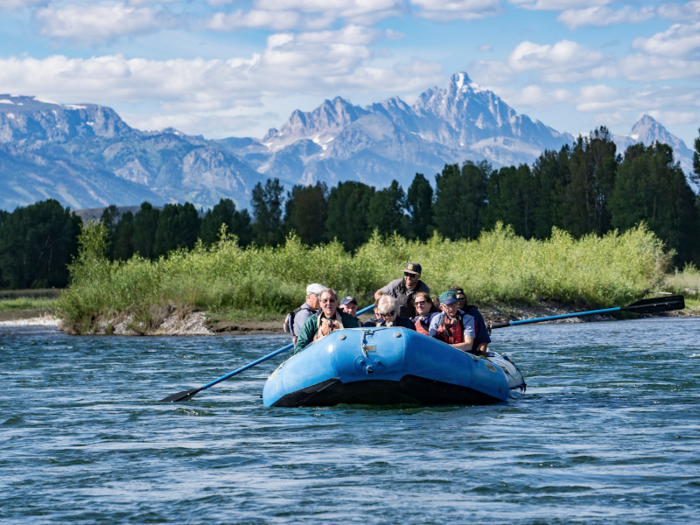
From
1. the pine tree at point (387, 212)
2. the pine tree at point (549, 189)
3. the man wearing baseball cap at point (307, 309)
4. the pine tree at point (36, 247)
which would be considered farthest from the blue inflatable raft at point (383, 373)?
the pine tree at point (36, 247)

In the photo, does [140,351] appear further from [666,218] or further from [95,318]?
[666,218]

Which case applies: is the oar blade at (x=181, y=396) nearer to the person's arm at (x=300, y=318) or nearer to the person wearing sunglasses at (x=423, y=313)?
the person's arm at (x=300, y=318)

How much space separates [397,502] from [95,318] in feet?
95.9

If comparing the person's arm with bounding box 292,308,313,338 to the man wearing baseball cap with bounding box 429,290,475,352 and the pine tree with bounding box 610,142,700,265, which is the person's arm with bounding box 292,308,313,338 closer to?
the man wearing baseball cap with bounding box 429,290,475,352

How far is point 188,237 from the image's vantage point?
3730 inches

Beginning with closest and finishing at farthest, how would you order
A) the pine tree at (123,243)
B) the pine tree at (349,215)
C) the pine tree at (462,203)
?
the pine tree at (462,203), the pine tree at (349,215), the pine tree at (123,243)

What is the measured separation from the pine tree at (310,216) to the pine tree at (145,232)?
1543cm

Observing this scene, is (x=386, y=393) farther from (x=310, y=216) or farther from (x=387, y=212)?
(x=310, y=216)

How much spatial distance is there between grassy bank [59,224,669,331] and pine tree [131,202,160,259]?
53640 mm

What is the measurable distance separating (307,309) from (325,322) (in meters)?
0.75

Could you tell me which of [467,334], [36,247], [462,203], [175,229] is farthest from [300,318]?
[175,229]

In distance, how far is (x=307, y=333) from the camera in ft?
38.0

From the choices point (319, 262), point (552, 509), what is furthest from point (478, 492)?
point (319, 262)

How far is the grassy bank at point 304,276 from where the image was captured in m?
33.8
